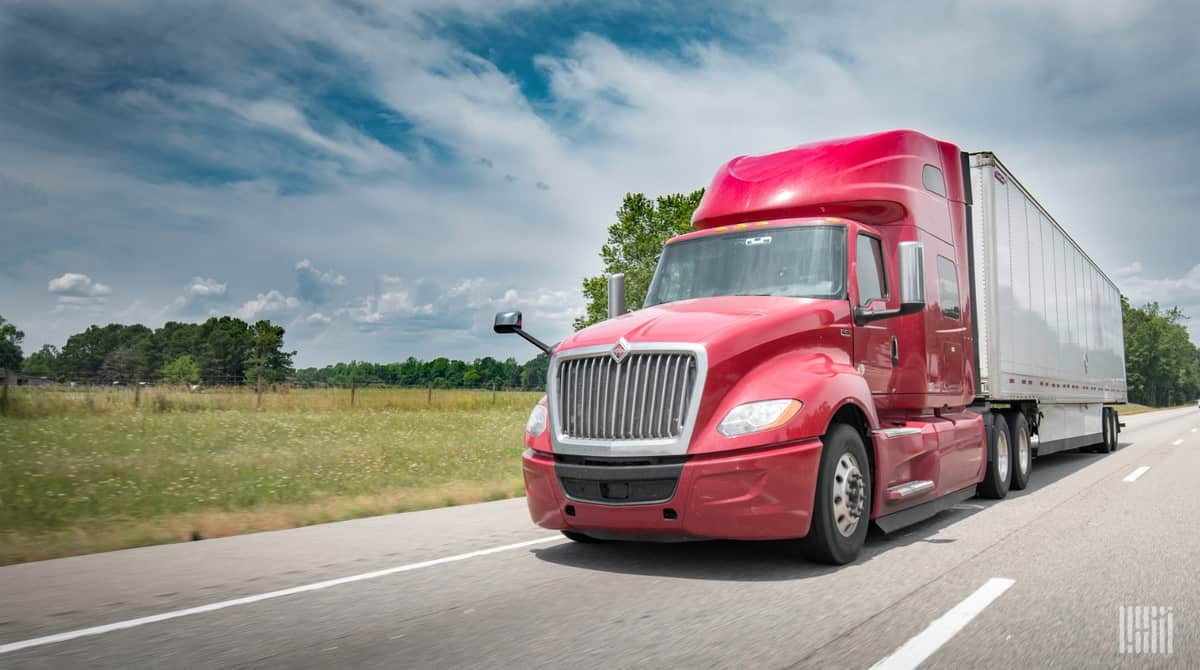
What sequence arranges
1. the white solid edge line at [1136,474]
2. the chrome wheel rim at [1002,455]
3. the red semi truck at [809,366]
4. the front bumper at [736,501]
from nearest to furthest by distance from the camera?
1. the front bumper at [736,501]
2. the red semi truck at [809,366]
3. the chrome wheel rim at [1002,455]
4. the white solid edge line at [1136,474]

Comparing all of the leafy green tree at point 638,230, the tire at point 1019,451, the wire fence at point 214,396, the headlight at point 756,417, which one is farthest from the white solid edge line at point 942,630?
the leafy green tree at point 638,230

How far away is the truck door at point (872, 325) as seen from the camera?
24.2 feet

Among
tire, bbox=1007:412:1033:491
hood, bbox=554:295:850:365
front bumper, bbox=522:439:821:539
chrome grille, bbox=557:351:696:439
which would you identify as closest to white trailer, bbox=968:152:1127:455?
tire, bbox=1007:412:1033:491

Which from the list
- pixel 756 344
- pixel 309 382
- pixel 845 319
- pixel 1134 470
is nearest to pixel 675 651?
pixel 756 344

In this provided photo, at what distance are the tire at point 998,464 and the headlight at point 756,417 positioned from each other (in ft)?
17.9

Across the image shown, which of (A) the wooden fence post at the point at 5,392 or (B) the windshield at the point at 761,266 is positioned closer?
(B) the windshield at the point at 761,266

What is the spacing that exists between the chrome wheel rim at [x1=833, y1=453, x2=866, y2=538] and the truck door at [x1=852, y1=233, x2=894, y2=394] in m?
1.03

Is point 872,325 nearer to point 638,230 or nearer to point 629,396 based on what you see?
point 629,396

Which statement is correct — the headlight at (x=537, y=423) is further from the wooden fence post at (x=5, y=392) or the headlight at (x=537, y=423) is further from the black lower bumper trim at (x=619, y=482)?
the wooden fence post at (x=5, y=392)

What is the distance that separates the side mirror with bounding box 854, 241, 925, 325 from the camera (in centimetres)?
725

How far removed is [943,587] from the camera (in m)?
5.46

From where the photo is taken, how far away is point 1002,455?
10.9m

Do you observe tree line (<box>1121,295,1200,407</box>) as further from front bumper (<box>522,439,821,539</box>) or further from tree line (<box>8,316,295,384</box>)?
front bumper (<box>522,439,821,539</box>)

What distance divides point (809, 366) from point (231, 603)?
13.5ft
